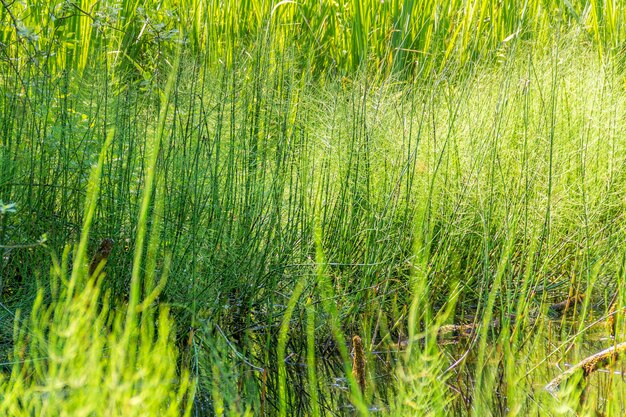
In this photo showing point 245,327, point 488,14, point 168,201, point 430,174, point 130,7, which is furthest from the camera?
point 488,14

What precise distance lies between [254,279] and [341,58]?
109 inches

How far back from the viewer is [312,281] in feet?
9.52

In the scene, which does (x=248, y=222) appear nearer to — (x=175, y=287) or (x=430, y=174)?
(x=175, y=287)

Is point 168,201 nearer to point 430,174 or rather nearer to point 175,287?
point 175,287

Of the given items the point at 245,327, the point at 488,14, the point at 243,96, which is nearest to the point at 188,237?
the point at 245,327

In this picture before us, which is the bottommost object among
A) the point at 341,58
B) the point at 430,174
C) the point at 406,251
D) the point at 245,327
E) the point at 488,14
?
the point at 245,327

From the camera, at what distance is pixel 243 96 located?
314cm

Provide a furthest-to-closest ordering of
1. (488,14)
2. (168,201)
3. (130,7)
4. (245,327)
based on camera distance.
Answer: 1. (488,14)
2. (130,7)
3. (245,327)
4. (168,201)

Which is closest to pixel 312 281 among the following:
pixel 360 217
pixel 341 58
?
pixel 360 217

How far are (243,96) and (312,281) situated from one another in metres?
0.73

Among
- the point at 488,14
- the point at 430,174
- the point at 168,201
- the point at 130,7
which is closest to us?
the point at 168,201

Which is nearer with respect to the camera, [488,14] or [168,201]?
[168,201]

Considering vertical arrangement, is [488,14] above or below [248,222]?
above

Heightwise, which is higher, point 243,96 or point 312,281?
point 243,96
